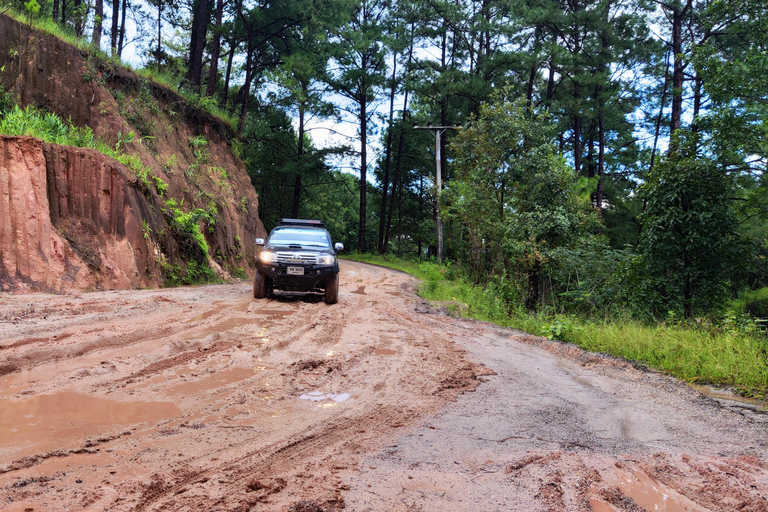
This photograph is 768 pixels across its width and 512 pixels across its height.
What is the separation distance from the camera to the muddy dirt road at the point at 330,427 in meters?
2.46

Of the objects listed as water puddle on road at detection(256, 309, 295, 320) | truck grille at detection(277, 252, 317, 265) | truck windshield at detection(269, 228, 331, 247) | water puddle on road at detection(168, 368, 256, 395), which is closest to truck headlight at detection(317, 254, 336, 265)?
truck grille at detection(277, 252, 317, 265)

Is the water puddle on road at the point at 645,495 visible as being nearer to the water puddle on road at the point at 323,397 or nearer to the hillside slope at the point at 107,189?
the water puddle on road at the point at 323,397

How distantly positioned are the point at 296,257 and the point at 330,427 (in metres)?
7.16

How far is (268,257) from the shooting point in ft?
33.4

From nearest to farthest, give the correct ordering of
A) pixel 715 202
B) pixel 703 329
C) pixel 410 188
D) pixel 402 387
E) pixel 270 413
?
pixel 270 413 → pixel 402 387 → pixel 703 329 → pixel 715 202 → pixel 410 188

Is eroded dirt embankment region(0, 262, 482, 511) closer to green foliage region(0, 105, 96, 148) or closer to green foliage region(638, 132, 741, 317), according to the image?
green foliage region(0, 105, 96, 148)

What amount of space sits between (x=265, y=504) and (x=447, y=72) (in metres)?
32.1

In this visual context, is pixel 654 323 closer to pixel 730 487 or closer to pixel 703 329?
pixel 703 329

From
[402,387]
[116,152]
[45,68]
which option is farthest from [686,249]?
[45,68]

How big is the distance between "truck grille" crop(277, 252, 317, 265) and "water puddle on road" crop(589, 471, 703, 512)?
8083mm

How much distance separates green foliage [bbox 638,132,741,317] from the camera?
33.9 feet

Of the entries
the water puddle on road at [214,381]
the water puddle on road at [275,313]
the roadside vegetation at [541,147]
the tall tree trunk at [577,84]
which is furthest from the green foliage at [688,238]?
the tall tree trunk at [577,84]

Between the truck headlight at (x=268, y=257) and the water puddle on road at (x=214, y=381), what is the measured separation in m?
5.64

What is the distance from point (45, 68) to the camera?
1336 centimetres
